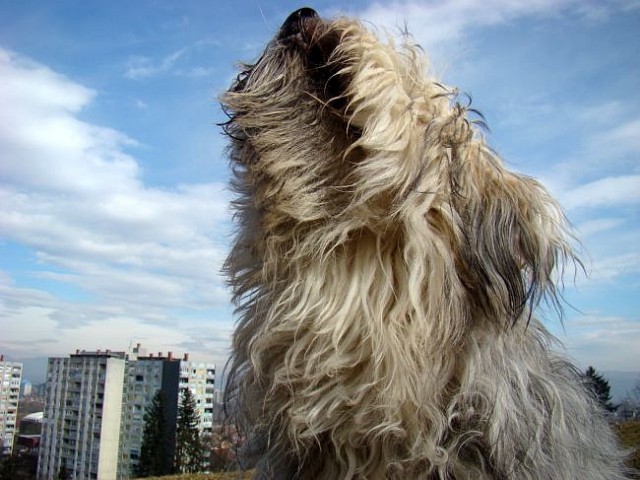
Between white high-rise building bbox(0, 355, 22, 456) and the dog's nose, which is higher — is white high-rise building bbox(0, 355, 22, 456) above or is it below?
below

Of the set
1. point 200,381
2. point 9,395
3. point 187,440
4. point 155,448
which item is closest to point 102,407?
point 200,381

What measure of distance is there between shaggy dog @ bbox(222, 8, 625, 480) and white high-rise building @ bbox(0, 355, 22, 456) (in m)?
90.5

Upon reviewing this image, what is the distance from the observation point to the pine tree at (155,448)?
4972cm

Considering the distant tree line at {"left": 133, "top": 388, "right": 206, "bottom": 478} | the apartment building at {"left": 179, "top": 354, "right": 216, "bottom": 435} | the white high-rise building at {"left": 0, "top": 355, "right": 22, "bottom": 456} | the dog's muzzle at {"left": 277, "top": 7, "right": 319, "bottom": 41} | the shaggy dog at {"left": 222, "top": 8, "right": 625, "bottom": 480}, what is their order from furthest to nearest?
1. the white high-rise building at {"left": 0, "top": 355, "right": 22, "bottom": 456}
2. the apartment building at {"left": 179, "top": 354, "right": 216, "bottom": 435}
3. the distant tree line at {"left": 133, "top": 388, "right": 206, "bottom": 478}
4. the dog's muzzle at {"left": 277, "top": 7, "right": 319, "bottom": 41}
5. the shaggy dog at {"left": 222, "top": 8, "right": 625, "bottom": 480}

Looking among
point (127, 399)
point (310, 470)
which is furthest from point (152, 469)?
point (310, 470)

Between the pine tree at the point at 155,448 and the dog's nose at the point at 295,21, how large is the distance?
51.9 metres

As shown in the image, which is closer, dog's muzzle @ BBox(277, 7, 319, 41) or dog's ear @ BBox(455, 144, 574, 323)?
dog's ear @ BBox(455, 144, 574, 323)

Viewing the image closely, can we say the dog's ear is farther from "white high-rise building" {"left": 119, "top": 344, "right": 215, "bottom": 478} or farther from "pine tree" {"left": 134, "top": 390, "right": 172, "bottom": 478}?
"white high-rise building" {"left": 119, "top": 344, "right": 215, "bottom": 478}

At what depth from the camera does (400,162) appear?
209 centimetres

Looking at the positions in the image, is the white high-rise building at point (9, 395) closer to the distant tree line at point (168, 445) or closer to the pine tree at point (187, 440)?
the distant tree line at point (168, 445)

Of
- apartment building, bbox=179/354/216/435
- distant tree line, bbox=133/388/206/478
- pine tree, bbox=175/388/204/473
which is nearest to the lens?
pine tree, bbox=175/388/204/473

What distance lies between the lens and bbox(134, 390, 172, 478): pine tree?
49.7 m

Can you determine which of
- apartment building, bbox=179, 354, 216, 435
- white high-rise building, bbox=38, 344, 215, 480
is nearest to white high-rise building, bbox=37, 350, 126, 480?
white high-rise building, bbox=38, 344, 215, 480

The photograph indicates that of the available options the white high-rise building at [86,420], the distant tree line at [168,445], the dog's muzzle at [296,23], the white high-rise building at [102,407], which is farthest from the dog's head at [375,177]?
the white high-rise building at [86,420]
